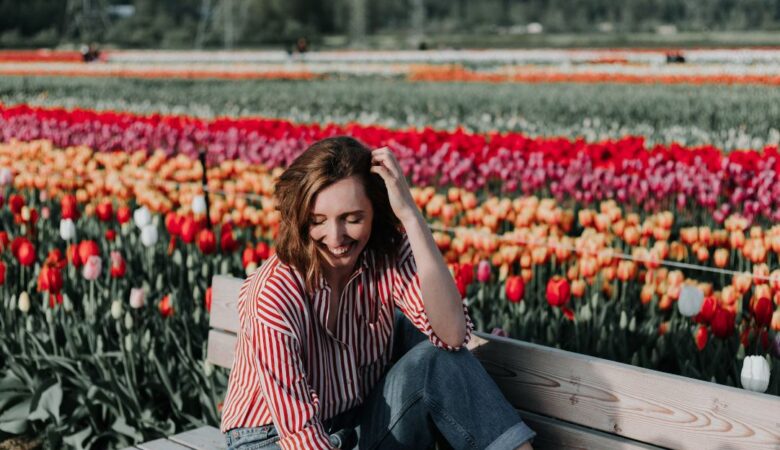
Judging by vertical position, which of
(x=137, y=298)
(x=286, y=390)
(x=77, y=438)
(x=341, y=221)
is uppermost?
(x=341, y=221)

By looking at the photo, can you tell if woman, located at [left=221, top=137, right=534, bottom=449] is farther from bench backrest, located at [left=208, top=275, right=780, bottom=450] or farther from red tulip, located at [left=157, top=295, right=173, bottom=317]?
red tulip, located at [left=157, top=295, right=173, bottom=317]

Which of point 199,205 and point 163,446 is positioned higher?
point 199,205

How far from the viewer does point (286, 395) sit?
2.13 meters

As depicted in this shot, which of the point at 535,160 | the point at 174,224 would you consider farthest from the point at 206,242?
the point at 535,160

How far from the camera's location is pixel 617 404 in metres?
2.18

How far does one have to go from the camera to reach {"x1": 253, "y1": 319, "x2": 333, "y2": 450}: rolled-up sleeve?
2.12 meters

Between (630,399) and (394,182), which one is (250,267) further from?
(630,399)

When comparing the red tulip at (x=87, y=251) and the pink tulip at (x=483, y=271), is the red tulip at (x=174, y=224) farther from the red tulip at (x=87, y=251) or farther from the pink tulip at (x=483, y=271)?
the pink tulip at (x=483, y=271)

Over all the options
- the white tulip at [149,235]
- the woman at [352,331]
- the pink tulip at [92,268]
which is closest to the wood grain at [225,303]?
the woman at [352,331]

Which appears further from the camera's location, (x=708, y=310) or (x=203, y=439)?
(x=708, y=310)

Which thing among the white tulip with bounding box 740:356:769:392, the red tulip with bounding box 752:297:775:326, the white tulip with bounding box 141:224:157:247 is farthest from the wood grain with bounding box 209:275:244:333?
the red tulip with bounding box 752:297:775:326

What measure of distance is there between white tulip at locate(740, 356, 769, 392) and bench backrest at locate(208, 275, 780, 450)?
38 centimetres

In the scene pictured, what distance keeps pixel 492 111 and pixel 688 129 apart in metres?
3.26

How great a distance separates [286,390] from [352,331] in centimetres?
31
